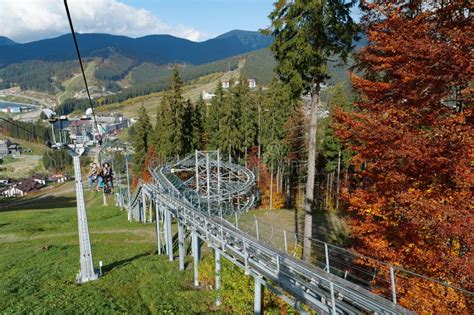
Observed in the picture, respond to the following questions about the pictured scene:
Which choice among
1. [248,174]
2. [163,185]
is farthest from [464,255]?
[248,174]

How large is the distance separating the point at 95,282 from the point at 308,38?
1598cm

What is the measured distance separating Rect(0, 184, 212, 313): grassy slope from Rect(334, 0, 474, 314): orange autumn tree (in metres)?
8.53

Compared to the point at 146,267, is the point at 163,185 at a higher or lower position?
higher

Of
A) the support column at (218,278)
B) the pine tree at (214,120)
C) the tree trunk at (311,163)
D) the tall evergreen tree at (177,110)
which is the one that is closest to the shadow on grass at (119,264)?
the support column at (218,278)

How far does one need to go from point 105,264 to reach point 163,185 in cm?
843

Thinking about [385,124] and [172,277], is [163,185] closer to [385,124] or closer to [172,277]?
[172,277]

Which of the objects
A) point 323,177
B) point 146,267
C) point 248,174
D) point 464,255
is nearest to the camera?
point 464,255

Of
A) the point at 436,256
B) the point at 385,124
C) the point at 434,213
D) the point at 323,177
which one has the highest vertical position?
the point at 385,124

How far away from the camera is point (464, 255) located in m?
8.75

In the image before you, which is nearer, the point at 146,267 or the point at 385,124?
the point at 385,124

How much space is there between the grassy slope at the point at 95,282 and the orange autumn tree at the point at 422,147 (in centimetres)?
853

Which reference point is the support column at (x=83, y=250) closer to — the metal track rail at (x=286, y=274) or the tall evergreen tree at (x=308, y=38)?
the metal track rail at (x=286, y=274)

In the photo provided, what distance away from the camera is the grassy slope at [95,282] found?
13883 mm

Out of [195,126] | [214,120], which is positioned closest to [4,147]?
[214,120]
